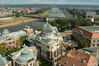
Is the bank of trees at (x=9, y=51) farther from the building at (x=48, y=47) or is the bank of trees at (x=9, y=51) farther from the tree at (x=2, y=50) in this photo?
the building at (x=48, y=47)

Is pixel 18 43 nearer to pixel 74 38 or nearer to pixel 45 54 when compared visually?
pixel 45 54

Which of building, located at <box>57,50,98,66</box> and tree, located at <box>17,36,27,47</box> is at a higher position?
building, located at <box>57,50,98,66</box>

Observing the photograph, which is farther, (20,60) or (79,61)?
(20,60)

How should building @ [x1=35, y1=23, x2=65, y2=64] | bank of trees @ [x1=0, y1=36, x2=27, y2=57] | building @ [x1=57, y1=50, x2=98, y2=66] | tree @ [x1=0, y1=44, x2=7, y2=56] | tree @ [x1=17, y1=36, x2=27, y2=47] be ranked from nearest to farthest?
1. building @ [x1=57, y1=50, x2=98, y2=66]
2. building @ [x1=35, y1=23, x2=65, y2=64]
3. bank of trees @ [x1=0, y1=36, x2=27, y2=57]
4. tree @ [x1=0, y1=44, x2=7, y2=56]
5. tree @ [x1=17, y1=36, x2=27, y2=47]

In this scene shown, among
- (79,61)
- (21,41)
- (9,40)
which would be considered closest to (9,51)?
(9,40)

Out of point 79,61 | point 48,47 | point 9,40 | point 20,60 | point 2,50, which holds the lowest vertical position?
point 2,50

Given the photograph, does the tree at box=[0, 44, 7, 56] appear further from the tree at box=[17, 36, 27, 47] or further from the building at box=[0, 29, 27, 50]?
the tree at box=[17, 36, 27, 47]

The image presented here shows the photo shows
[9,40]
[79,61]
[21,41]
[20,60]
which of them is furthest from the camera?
[21,41]

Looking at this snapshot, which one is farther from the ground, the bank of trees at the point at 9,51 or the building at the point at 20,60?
the building at the point at 20,60

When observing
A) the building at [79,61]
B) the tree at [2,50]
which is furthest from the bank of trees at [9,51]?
the building at [79,61]

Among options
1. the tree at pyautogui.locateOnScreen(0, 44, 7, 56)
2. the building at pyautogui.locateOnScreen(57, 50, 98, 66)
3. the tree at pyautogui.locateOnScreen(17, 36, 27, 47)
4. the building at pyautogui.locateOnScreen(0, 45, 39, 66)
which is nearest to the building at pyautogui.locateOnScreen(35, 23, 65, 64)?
the building at pyautogui.locateOnScreen(0, 45, 39, 66)

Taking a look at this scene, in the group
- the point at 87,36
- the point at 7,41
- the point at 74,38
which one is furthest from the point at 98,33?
the point at 7,41

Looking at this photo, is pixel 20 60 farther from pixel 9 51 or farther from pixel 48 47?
pixel 9 51
